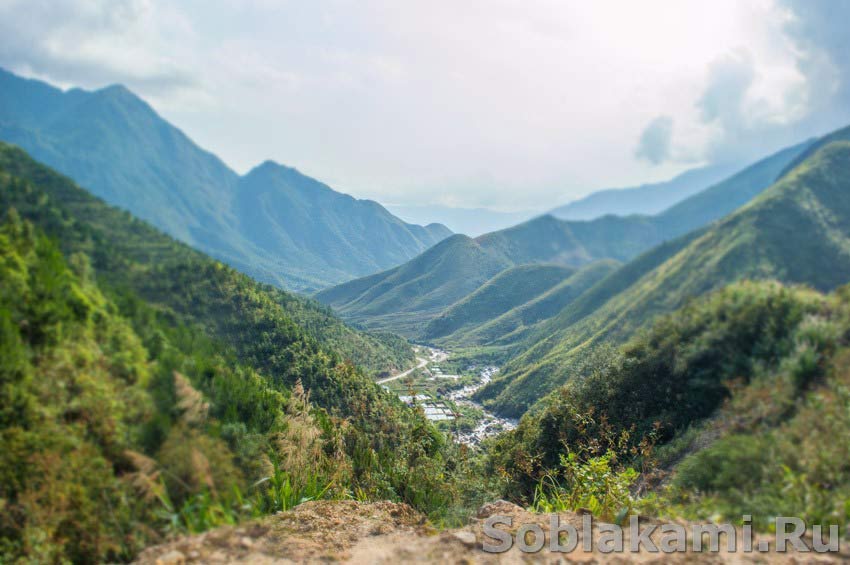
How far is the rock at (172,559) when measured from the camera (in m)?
2.78

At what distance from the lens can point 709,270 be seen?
105 m

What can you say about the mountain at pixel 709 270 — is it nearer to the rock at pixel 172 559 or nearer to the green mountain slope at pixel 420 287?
the green mountain slope at pixel 420 287

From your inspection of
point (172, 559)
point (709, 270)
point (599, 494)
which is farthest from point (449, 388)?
point (172, 559)

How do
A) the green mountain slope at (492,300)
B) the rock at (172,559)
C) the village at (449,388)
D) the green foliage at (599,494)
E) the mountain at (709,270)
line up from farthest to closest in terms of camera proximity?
the green mountain slope at (492,300)
the mountain at (709,270)
the village at (449,388)
the green foliage at (599,494)
the rock at (172,559)

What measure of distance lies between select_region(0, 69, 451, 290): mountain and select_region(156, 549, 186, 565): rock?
4591 millimetres

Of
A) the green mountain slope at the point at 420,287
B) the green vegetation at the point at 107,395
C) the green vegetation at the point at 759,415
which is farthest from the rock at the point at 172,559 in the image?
the green mountain slope at the point at 420,287

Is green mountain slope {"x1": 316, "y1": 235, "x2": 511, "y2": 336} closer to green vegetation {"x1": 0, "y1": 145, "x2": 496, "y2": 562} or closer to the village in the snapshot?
the village

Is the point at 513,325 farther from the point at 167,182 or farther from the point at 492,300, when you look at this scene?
the point at 167,182

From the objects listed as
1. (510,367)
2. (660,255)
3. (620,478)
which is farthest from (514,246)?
(620,478)

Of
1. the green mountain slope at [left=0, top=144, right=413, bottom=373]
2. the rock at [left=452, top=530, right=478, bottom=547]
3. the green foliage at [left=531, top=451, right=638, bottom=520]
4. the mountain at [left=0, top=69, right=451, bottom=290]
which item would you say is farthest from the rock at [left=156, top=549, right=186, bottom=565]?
the mountain at [left=0, top=69, right=451, bottom=290]

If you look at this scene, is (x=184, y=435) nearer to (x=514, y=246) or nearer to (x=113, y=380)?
(x=113, y=380)

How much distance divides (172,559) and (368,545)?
6.14 feet

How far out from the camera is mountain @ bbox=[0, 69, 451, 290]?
434 inches

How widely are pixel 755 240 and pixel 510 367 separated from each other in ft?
266
